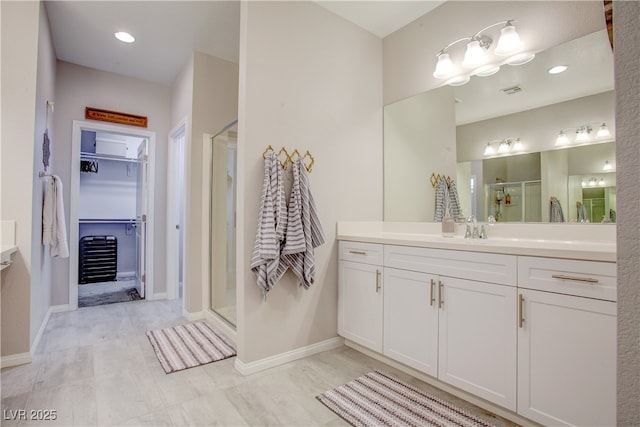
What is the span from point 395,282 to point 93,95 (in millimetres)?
3899

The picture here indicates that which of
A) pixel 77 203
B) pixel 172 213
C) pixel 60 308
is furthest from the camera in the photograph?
pixel 172 213

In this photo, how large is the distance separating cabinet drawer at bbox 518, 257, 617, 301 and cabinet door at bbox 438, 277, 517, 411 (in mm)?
111

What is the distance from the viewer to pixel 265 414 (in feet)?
5.49

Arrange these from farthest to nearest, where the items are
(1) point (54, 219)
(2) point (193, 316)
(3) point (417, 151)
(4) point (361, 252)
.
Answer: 1. (2) point (193, 316)
2. (3) point (417, 151)
3. (1) point (54, 219)
4. (4) point (361, 252)

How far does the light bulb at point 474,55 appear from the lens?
2.22 m

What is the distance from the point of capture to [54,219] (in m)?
2.67

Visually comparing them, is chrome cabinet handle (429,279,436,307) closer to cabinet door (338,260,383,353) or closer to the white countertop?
the white countertop

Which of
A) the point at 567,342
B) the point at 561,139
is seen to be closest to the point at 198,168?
the point at 561,139

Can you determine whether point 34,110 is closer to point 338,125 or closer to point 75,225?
point 75,225

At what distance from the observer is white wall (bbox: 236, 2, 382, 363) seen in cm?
213

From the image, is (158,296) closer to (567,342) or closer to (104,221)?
(104,221)

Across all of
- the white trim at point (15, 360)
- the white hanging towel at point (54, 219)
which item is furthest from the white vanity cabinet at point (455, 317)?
the white hanging towel at point (54, 219)

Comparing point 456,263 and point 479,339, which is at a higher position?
point 456,263

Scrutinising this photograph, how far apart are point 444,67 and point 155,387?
9.60ft
